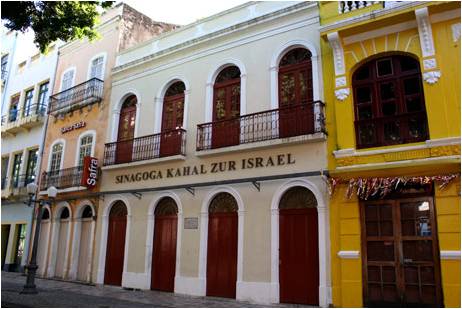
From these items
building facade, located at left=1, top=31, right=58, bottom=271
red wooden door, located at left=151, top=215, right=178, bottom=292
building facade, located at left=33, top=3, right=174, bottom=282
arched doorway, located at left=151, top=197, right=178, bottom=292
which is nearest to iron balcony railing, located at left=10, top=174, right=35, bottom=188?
building facade, located at left=1, top=31, right=58, bottom=271

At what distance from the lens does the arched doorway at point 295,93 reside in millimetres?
10586

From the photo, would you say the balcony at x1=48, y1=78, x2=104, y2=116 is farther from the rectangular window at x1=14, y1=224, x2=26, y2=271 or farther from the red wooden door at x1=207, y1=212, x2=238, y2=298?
the red wooden door at x1=207, y1=212, x2=238, y2=298

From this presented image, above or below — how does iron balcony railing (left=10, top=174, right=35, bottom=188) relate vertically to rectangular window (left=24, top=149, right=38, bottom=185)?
below

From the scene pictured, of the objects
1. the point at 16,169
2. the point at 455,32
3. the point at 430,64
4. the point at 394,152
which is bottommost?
the point at 394,152

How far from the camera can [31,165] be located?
62.2 feet

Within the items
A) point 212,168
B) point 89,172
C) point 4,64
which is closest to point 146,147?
point 89,172

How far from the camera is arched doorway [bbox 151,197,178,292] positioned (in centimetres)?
1230

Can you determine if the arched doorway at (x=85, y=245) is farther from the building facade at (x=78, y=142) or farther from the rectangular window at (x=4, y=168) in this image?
the rectangular window at (x=4, y=168)

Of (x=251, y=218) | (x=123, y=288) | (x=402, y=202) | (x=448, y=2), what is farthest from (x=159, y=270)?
(x=448, y=2)

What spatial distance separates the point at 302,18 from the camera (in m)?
11.5

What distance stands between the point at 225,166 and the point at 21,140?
12820 mm

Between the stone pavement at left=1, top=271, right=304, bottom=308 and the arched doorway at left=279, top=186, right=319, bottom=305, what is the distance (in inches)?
24.4

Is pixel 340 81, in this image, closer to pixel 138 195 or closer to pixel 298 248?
pixel 298 248

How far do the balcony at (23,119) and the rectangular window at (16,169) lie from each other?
4.14 feet
